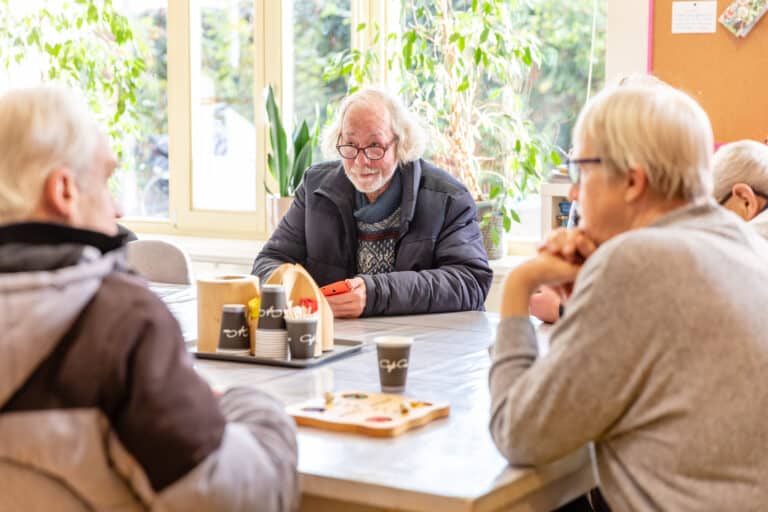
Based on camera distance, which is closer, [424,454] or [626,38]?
[424,454]

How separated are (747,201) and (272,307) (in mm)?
1090

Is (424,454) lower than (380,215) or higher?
lower

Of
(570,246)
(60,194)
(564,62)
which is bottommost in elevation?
(570,246)

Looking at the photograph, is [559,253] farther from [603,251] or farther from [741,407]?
[741,407]

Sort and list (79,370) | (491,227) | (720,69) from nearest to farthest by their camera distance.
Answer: (79,370) < (720,69) < (491,227)

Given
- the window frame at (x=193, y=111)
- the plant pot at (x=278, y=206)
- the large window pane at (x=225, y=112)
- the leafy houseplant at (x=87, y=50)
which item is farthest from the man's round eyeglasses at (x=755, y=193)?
the leafy houseplant at (x=87, y=50)

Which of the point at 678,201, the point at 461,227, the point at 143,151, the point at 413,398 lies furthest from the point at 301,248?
the point at 143,151

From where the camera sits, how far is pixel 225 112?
5289mm

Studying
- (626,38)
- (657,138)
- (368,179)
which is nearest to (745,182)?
(657,138)

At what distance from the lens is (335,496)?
155 centimetres

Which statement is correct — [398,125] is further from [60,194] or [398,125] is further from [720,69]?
[60,194]

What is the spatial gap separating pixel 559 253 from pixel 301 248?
64.2 inches

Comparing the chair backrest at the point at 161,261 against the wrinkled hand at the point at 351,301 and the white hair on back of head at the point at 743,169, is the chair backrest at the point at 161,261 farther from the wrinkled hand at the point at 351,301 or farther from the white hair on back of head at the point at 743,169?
the white hair on back of head at the point at 743,169

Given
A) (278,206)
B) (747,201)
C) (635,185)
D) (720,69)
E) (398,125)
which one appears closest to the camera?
(635,185)
